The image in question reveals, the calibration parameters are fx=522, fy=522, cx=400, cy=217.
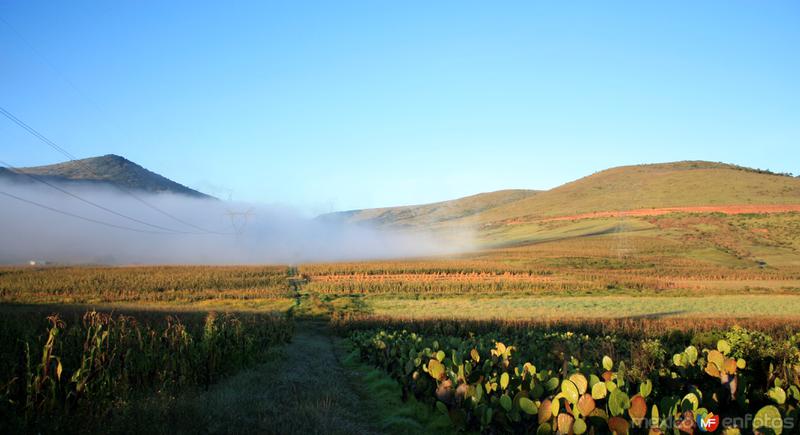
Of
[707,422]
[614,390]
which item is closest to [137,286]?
[614,390]

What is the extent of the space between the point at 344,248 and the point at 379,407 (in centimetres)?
10764

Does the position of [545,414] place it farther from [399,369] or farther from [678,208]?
[678,208]

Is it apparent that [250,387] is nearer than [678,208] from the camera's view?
Yes

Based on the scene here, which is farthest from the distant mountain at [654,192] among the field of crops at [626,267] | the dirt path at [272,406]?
the dirt path at [272,406]

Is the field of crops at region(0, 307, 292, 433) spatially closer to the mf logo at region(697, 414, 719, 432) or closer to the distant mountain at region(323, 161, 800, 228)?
the mf logo at region(697, 414, 719, 432)

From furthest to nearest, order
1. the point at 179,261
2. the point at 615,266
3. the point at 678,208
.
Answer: the point at 678,208, the point at 179,261, the point at 615,266

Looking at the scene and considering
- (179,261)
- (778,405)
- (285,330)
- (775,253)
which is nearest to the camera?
(778,405)

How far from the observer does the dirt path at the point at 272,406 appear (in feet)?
26.8

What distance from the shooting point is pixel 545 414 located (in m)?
7.80

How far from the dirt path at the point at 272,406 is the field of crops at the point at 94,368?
0.72 metres

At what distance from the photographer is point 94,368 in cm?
941

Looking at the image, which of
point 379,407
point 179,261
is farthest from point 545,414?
point 179,261

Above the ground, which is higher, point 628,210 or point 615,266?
point 628,210

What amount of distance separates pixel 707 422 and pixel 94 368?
9761 millimetres
